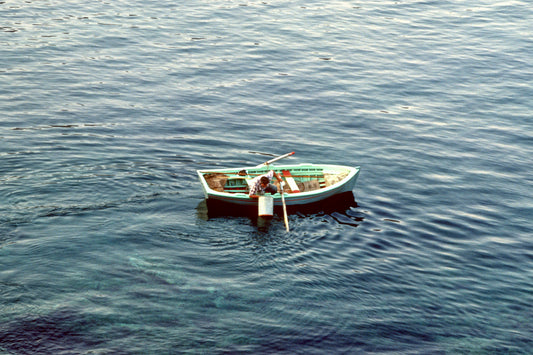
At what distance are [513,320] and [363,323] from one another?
5054mm

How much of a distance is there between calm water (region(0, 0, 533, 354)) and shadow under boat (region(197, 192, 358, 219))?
197mm

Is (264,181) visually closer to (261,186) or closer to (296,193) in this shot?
(261,186)

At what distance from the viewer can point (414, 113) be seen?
37.7 meters

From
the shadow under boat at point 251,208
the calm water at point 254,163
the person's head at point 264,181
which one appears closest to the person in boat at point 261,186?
the person's head at point 264,181

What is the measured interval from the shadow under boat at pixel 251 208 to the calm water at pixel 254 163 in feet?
0.65

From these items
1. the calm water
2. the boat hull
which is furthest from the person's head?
the calm water

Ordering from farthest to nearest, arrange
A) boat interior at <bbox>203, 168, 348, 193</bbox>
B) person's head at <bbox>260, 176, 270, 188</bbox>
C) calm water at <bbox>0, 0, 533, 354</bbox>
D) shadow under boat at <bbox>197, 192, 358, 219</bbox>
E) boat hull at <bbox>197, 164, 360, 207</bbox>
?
boat interior at <bbox>203, 168, 348, 193</bbox>
person's head at <bbox>260, 176, 270, 188</bbox>
shadow under boat at <bbox>197, 192, 358, 219</bbox>
boat hull at <bbox>197, 164, 360, 207</bbox>
calm water at <bbox>0, 0, 533, 354</bbox>

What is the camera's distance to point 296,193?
26578mm

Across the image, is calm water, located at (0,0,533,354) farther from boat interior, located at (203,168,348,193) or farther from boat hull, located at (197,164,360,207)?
boat interior, located at (203,168,348,193)

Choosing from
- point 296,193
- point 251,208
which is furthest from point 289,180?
point 251,208

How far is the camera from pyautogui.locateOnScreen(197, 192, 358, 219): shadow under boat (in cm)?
2584

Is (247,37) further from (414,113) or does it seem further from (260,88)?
(414,113)

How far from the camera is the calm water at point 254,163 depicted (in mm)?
19625

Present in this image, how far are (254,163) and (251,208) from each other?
496 centimetres
